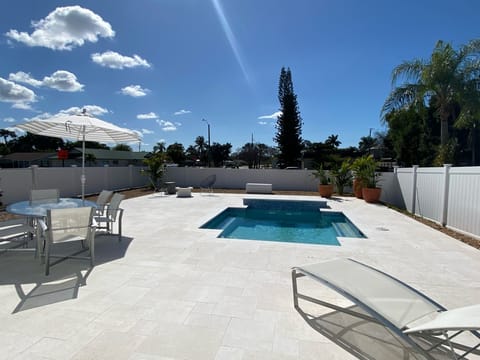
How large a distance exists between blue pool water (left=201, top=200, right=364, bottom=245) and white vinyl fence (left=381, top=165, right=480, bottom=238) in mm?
2118

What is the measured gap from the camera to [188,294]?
289cm

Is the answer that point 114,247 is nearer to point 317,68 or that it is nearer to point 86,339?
point 86,339

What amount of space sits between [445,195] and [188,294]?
6.57 meters

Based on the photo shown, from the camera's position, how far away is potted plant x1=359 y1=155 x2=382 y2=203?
10.3m

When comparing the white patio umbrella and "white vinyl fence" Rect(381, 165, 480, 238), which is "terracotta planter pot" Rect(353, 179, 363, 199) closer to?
"white vinyl fence" Rect(381, 165, 480, 238)

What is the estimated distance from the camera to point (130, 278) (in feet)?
10.8

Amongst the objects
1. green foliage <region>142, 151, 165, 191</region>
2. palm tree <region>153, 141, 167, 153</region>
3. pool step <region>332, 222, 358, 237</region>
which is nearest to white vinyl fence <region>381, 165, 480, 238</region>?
pool step <region>332, 222, 358, 237</region>

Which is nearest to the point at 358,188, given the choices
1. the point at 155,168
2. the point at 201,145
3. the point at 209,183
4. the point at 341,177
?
the point at 341,177

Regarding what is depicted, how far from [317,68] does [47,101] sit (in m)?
18.6

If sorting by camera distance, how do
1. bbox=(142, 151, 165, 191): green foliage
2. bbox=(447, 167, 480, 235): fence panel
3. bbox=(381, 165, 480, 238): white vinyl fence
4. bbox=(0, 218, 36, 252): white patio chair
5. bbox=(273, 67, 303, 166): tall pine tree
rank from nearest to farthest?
bbox=(0, 218, 36, 252): white patio chair < bbox=(447, 167, 480, 235): fence panel < bbox=(381, 165, 480, 238): white vinyl fence < bbox=(142, 151, 165, 191): green foliage < bbox=(273, 67, 303, 166): tall pine tree

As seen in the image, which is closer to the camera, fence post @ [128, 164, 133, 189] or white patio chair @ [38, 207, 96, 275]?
white patio chair @ [38, 207, 96, 275]

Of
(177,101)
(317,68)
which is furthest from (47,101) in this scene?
(317,68)

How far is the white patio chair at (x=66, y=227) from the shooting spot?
337 centimetres

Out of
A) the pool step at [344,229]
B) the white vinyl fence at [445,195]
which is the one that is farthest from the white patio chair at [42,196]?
the white vinyl fence at [445,195]
